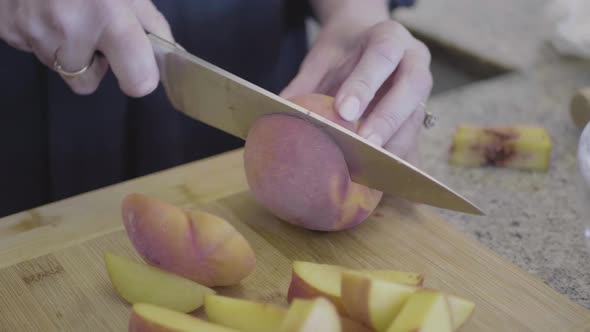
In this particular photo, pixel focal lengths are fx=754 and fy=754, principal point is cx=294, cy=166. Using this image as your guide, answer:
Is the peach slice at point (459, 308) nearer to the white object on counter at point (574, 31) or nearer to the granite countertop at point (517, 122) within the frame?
the granite countertop at point (517, 122)

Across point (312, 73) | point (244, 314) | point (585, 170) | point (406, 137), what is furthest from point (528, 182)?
point (244, 314)

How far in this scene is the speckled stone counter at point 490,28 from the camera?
1753mm

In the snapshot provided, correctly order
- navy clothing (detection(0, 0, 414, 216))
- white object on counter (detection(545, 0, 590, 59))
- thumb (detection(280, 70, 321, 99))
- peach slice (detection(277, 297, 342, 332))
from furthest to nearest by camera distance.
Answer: white object on counter (detection(545, 0, 590, 59)) < navy clothing (detection(0, 0, 414, 216)) < thumb (detection(280, 70, 321, 99)) < peach slice (detection(277, 297, 342, 332))

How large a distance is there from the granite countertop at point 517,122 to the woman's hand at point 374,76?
0.18 metres

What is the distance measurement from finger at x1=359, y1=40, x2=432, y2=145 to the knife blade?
0.21 feet

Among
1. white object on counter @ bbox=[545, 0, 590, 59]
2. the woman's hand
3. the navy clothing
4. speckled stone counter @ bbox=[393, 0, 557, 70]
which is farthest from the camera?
speckled stone counter @ bbox=[393, 0, 557, 70]

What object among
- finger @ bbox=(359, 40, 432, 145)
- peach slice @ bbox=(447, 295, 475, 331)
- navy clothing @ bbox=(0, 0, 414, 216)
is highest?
finger @ bbox=(359, 40, 432, 145)

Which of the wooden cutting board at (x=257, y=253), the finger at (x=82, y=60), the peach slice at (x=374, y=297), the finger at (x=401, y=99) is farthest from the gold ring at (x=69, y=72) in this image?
the peach slice at (x=374, y=297)

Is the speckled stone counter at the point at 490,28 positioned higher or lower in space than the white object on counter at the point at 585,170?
lower

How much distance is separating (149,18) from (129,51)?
10 cm

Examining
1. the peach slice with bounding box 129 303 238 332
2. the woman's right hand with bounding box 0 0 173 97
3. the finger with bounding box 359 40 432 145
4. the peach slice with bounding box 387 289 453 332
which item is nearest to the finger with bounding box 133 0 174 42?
the woman's right hand with bounding box 0 0 173 97

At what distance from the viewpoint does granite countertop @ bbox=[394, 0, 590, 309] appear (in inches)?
42.9

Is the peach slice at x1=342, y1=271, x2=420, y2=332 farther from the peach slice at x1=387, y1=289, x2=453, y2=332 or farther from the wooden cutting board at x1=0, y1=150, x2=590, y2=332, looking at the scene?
the wooden cutting board at x1=0, y1=150, x2=590, y2=332

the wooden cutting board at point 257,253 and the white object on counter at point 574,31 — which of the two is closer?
the wooden cutting board at point 257,253
